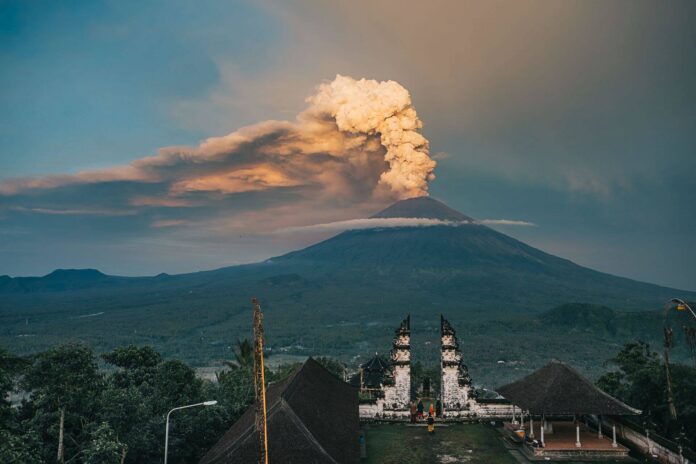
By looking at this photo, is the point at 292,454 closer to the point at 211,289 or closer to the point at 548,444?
the point at 548,444

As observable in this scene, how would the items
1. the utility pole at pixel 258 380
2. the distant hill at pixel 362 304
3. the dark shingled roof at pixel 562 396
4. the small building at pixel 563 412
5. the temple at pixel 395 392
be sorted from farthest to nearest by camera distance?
1. the distant hill at pixel 362 304
2. the temple at pixel 395 392
3. the dark shingled roof at pixel 562 396
4. the small building at pixel 563 412
5. the utility pole at pixel 258 380

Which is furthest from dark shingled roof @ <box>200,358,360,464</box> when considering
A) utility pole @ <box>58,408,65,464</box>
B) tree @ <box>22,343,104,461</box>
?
tree @ <box>22,343,104,461</box>

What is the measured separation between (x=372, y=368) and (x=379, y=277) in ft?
421

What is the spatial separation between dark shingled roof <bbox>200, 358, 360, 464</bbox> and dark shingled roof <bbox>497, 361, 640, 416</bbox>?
8254 millimetres

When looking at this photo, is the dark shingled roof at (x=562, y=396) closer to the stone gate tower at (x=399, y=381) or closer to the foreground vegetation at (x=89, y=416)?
the stone gate tower at (x=399, y=381)

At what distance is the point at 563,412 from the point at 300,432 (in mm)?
12282

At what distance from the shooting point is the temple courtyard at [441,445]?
66.9 ft

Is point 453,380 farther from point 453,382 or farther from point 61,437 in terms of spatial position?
point 61,437

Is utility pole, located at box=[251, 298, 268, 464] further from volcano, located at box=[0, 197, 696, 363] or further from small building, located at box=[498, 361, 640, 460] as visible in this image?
volcano, located at box=[0, 197, 696, 363]

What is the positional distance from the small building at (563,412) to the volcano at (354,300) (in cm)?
6115

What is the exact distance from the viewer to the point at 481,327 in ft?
326

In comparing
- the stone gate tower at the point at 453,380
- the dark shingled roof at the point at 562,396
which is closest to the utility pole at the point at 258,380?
the dark shingled roof at the point at 562,396

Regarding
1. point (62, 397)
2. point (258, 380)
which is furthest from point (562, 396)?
point (62, 397)

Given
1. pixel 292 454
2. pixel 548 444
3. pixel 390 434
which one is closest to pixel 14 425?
pixel 292 454
